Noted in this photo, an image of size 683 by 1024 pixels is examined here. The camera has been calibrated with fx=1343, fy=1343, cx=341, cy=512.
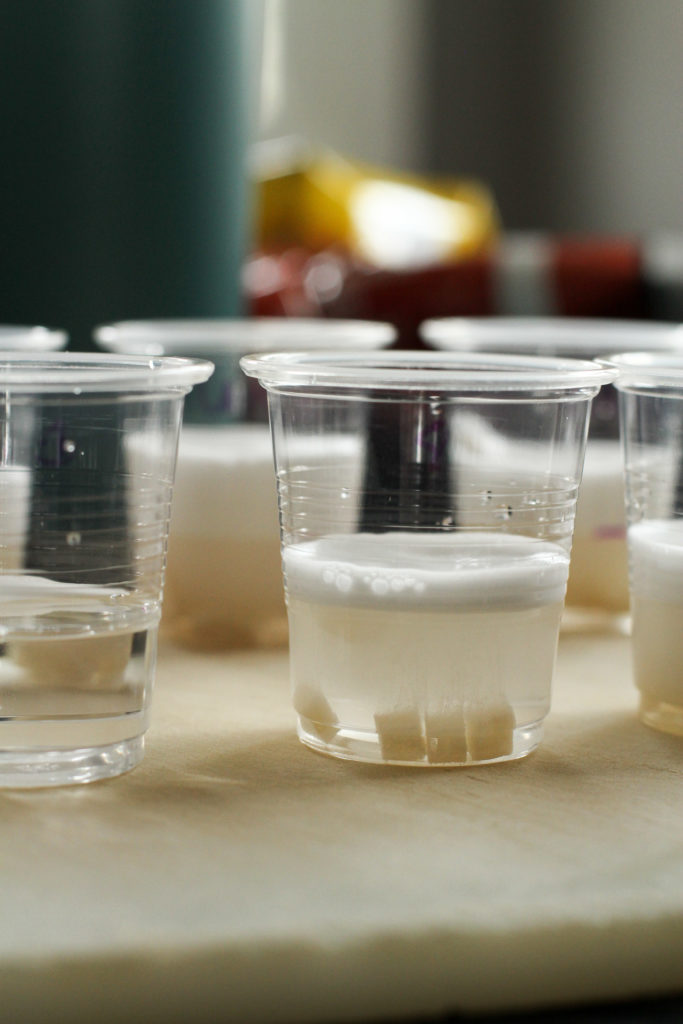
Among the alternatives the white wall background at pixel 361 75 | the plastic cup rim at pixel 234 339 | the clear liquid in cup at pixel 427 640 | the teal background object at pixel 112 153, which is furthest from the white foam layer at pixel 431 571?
Result: the white wall background at pixel 361 75

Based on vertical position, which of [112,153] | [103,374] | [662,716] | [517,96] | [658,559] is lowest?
[662,716]

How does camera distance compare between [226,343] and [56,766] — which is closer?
[56,766]

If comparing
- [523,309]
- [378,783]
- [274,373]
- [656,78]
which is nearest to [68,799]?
[378,783]

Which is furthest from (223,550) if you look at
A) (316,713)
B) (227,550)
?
(316,713)

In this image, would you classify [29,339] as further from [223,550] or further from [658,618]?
[658,618]

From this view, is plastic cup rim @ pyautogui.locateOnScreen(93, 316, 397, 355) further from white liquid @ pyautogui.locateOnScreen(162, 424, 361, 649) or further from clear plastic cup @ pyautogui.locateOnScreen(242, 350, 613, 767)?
clear plastic cup @ pyautogui.locateOnScreen(242, 350, 613, 767)

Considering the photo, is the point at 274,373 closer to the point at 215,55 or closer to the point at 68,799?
the point at 68,799

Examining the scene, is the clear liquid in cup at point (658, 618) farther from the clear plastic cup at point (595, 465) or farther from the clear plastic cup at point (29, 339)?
the clear plastic cup at point (29, 339)

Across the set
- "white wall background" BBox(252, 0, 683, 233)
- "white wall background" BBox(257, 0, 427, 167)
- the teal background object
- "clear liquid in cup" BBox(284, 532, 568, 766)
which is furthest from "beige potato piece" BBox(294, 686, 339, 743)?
"white wall background" BBox(257, 0, 427, 167)
